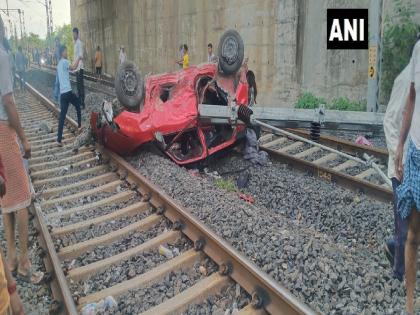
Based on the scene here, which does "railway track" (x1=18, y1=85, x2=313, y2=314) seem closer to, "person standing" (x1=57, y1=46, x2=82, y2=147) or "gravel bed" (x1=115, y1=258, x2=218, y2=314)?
"gravel bed" (x1=115, y1=258, x2=218, y2=314)

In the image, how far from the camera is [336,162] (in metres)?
7.20

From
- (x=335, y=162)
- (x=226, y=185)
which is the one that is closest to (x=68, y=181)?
(x=226, y=185)

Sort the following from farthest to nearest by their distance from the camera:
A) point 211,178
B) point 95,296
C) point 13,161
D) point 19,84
Result: 1. point 19,84
2. point 211,178
3. point 13,161
4. point 95,296

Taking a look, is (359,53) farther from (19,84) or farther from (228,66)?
(19,84)

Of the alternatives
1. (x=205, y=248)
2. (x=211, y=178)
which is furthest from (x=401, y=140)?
(x=211, y=178)

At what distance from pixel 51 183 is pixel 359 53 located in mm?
8326

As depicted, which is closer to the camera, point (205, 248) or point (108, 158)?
point (205, 248)

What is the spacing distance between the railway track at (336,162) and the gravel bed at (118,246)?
2.81 meters

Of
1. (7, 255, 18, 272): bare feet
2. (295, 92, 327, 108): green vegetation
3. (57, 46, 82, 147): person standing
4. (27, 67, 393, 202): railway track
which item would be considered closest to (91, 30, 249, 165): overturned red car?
(27, 67, 393, 202): railway track

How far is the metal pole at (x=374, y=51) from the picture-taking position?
8.83 metres

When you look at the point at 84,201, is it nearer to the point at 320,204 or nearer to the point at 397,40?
the point at 320,204

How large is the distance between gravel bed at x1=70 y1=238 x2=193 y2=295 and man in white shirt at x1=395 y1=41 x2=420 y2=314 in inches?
78.5

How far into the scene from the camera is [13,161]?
379 cm

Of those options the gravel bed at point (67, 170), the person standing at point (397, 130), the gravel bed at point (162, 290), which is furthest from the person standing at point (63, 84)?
the person standing at point (397, 130)
